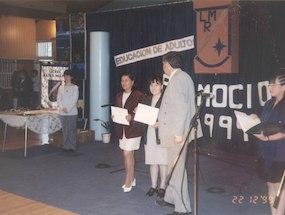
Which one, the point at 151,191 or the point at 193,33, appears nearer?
the point at 151,191

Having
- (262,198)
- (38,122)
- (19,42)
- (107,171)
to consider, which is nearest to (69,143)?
(38,122)

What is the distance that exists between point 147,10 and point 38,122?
3.04m

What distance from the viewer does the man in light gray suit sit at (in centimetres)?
313

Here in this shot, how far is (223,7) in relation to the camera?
6055 millimetres

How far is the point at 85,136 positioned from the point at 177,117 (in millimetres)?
4384

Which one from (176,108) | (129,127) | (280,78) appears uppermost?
(280,78)

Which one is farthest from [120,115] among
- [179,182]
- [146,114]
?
[179,182]

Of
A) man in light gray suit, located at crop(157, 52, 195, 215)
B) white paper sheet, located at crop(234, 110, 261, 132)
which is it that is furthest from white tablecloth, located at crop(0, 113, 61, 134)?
white paper sheet, located at crop(234, 110, 261, 132)

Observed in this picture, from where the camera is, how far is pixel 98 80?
24.5 ft

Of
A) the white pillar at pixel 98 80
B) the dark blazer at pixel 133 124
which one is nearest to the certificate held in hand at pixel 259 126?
the dark blazer at pixel 133 124

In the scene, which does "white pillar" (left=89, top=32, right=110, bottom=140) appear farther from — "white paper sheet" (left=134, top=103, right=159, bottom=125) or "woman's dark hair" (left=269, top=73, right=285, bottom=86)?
"woman's dark hair" (left=269, top=73, right=285, bottom=86)

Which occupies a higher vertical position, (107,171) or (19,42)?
(19,42)

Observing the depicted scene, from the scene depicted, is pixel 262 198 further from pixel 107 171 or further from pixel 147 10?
pixel 147 10

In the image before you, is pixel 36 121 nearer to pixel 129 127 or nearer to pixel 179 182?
pixel 129 127
